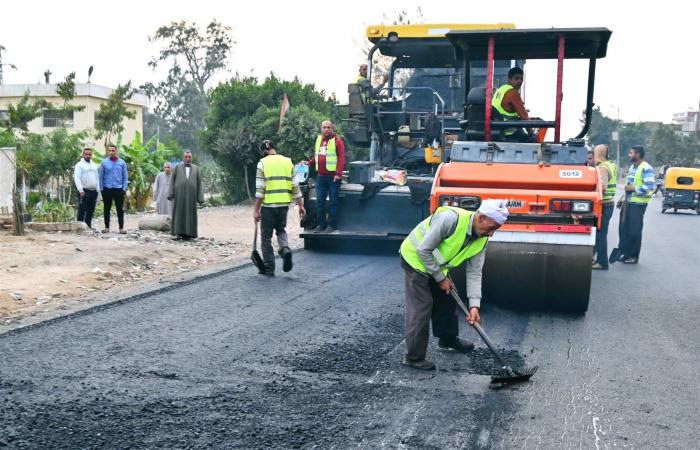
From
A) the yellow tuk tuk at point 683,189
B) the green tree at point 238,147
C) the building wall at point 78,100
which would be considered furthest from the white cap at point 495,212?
the building wall at point 78,100

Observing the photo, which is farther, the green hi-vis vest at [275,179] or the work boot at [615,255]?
the work boot at [615,255]

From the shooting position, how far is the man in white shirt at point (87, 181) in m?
14.1

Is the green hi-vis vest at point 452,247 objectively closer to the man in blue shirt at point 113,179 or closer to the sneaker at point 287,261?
the sneaker at point 287,261

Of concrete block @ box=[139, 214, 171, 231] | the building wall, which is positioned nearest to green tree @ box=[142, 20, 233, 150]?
the building wall

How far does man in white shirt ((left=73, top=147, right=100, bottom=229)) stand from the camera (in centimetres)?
1410

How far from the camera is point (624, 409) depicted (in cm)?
492

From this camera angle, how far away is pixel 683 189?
30328 mm

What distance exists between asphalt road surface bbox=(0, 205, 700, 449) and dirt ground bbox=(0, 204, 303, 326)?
931mm

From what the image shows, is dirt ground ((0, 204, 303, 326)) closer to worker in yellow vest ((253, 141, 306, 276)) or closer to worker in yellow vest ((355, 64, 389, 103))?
worker in yellow vest ((253, 141, 306, 276))

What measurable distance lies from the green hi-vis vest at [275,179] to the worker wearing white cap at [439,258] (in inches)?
177

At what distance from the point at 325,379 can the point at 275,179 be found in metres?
5.16

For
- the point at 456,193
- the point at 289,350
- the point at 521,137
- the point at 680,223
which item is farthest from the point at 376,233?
the point at 680,223

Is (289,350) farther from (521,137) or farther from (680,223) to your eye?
(680,223)

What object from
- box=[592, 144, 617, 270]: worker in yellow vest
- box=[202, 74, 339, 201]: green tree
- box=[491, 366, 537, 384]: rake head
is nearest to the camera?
box=[491, 366, 537, 384]: rake head
